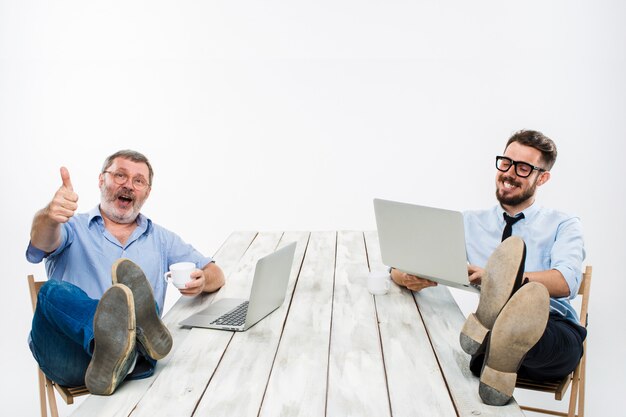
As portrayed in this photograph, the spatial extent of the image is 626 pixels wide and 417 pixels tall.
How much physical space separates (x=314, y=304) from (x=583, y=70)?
13.7ft

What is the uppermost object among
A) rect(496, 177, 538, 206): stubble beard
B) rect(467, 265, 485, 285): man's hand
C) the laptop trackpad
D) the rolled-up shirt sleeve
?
rect(496, 177, 538, 206): stubble beard

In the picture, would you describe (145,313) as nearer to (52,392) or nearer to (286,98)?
(52,392)

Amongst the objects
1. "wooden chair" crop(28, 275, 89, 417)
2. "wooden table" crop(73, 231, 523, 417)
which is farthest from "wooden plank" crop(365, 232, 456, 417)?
"wooden chair" crop(28, 275, 89, 417)

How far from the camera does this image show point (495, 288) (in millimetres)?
1691

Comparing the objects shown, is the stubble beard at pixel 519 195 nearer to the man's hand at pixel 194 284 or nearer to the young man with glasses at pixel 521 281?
the young man with glasses at pixel 521 281

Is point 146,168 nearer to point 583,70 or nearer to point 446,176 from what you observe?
point 446,176

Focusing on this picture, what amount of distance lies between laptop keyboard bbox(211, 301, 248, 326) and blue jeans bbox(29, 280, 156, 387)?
354 mm

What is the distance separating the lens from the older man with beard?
5.21ft

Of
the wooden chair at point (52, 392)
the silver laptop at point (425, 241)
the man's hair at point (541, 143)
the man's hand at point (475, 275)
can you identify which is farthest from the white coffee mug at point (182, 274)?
the man's hair at point (541, 143)

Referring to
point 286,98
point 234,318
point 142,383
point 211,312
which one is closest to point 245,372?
point 142,383

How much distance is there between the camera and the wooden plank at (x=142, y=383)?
1.48m

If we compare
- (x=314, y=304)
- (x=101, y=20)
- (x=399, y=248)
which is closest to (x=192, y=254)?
(x=314, y=304)

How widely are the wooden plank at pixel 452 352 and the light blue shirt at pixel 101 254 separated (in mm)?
872

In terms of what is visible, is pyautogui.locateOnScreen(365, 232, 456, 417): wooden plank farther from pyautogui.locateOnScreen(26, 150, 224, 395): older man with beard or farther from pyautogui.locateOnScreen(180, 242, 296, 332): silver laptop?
pyautogui.locateOnScreen(26, 150, 224, 395): older man with beard
